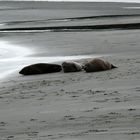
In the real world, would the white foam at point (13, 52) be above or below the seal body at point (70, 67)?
below

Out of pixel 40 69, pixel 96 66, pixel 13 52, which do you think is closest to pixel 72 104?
pixel 96 66

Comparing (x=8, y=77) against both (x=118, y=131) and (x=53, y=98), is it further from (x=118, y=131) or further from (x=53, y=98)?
(x=118, y=131)

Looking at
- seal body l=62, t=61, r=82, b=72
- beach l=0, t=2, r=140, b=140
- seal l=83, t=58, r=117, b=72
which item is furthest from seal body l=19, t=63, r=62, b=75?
seal l=83, t=58, r=117, b=72

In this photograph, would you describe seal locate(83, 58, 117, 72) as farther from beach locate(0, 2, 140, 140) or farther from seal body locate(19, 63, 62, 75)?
seal body locate(19, 63, 62, 75)

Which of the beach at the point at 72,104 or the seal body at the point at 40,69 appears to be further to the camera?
the seal body at the point at 40,69

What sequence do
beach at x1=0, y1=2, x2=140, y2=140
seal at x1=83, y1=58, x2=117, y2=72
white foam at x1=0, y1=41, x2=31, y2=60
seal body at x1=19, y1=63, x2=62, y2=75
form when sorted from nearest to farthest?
1. beach at x1=0, y1=2, x2=140, y2=140
2. seal at x1=83, y1=58, x2=117, y2=72
3. seal body at x1=19, y1=63, x2=62, y2=75
4. white foam at x1=0, y1=41, x2=31, y2=60

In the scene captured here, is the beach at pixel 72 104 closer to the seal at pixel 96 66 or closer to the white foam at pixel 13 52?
the seal at pixel 96 66

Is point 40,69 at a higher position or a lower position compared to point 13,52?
higher

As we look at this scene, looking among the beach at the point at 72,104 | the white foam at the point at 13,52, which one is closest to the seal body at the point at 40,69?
the beach at the point at 72,104

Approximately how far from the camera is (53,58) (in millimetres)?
16188

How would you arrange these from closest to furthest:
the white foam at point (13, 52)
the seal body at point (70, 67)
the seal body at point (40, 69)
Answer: the seal body at point (70, 67), the seal body at point (40, 69), the white foam at point (13, 52)

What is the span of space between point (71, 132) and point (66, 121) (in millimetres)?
686

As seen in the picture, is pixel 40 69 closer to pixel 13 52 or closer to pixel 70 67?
pixel 70 67

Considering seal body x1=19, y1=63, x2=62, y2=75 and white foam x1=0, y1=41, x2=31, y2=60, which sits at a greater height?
seal body x1=19, y1=63, x2=62, y2=75
